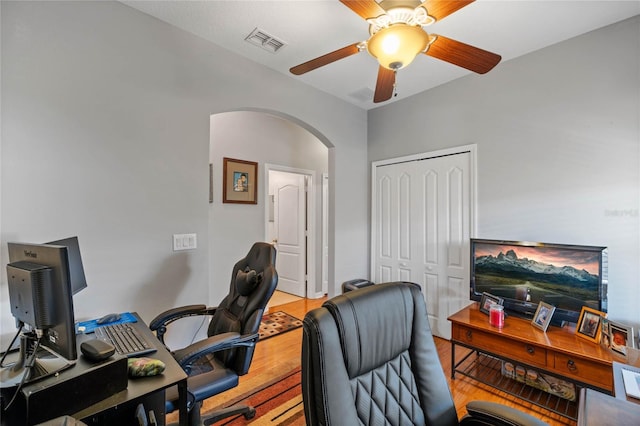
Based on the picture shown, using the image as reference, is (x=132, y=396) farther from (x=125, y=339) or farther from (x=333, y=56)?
(x=333, y=56)

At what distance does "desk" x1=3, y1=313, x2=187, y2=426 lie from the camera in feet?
3.16

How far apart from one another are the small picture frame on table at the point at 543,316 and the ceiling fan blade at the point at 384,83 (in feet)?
6.44

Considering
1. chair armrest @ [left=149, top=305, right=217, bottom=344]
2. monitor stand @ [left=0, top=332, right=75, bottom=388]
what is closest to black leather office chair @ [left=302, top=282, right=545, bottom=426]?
monitor stand @ [left=0, top=332, right=75, bottom=388]

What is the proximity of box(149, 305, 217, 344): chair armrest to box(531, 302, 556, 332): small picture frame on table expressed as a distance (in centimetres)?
237

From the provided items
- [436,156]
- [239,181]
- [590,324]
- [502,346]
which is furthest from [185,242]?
[590,324]

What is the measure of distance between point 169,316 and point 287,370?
118 centimetres

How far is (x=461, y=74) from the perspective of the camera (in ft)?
9.39

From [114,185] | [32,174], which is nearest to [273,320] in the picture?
[114,185]

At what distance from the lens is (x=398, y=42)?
4.68 feet

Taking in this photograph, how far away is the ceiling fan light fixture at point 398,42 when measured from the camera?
1414mm

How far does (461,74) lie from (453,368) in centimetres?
271

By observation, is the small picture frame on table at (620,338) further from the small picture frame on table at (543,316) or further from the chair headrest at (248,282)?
the chair headrest at (248,282)

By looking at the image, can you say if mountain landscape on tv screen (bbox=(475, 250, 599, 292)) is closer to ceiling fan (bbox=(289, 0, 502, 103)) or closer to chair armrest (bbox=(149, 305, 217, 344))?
ceiling fan (bbox=(289, 0, 502, 103))

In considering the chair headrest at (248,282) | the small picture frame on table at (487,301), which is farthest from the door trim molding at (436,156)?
the chair headrest at (248,282)
